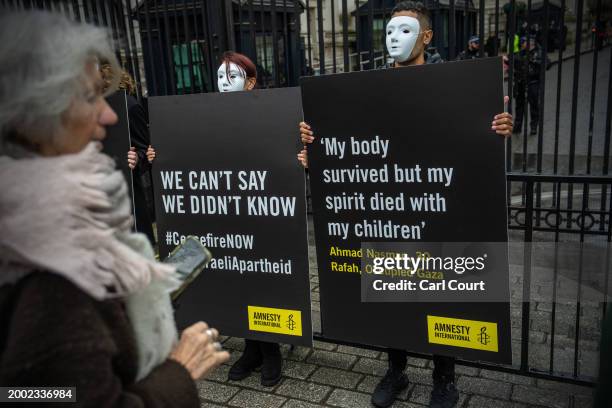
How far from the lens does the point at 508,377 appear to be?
10.2ft

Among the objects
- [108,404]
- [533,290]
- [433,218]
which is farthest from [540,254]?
[108,404]

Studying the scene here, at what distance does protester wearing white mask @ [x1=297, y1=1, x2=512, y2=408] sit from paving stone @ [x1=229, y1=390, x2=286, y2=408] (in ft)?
1.82

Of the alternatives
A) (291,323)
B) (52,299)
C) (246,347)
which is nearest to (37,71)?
(52,299)

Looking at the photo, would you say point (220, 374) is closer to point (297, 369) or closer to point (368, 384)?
point (297, 369)

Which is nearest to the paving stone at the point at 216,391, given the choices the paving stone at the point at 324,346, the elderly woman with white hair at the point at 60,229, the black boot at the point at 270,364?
the black boot at the point at 270,364

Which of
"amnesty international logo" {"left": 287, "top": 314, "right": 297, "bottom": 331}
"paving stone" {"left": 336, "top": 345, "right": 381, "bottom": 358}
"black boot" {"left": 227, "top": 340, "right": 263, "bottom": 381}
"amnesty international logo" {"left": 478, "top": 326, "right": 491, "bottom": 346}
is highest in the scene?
"amnesty international logo" {"left": 478, "top": 326, "right": 491, "bottom": 346}

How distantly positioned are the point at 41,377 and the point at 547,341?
3290mm

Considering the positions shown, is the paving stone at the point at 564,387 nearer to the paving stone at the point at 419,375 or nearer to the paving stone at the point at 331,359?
the paving stone at the point at 419,375

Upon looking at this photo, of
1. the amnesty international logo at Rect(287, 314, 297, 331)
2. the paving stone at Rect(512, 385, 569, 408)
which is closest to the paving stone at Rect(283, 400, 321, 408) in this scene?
the amnesty international logo at Rect(287, 314, 297, 331)

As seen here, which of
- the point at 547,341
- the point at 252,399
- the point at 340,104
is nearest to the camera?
the point at 340,104

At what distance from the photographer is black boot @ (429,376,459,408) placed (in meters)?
2.83

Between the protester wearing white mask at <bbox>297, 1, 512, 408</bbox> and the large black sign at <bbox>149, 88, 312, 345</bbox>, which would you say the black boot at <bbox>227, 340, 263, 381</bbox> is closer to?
the large black sign at <bbox>149, 88, 312, 345</bbox>

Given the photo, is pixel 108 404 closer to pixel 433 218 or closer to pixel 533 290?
pixel 433 218

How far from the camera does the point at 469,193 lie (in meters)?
2.55
